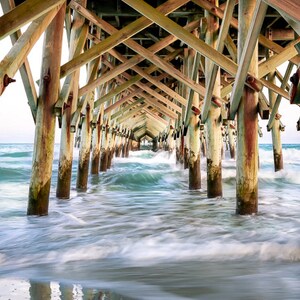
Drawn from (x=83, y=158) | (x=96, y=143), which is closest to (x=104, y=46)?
(x=83, y=158)

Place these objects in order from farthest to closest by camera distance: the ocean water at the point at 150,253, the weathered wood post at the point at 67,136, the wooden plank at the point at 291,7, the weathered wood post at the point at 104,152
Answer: the weathered wood post at the point at 104,152 < the weathered wood post at the point at 67,136 < the ocean water at the point at 150,253 < the wooden plank at the point at 291,7

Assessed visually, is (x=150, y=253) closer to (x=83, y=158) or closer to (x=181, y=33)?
(x=181, y=33)

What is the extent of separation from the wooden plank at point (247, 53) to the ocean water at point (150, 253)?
116 cm

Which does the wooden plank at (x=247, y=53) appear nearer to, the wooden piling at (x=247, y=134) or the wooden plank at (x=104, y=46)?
the wooden piling at (x=247, y=134)

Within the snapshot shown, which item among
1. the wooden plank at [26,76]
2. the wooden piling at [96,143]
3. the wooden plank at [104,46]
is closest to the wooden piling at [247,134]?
the wooden plank at [104,46]

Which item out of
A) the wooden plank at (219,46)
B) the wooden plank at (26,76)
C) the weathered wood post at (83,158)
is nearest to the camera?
the wooden plank at (26,76)

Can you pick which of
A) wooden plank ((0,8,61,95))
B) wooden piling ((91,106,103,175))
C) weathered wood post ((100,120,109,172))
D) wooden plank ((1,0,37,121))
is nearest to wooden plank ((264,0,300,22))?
wooden plank ((0,8,61,95))

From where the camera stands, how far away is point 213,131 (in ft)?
15.0

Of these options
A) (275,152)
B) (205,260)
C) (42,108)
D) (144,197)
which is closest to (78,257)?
(205,260)

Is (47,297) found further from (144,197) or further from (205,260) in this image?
(144,197)

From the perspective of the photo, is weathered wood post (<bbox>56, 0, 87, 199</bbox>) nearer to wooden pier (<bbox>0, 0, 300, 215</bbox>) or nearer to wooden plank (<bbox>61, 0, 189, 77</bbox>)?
wooden pier (<bbox>0, 0, 300, 215</bbox>)

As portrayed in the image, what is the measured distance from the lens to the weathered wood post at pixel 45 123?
3.41m

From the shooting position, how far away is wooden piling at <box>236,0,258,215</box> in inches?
127

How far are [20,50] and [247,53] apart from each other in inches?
67.2
